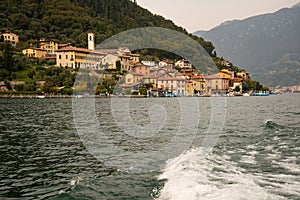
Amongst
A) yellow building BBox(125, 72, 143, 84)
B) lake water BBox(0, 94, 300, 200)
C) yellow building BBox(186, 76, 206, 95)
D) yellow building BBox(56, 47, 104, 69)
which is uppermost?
yellow building BBox(56, 47, 104, 69)

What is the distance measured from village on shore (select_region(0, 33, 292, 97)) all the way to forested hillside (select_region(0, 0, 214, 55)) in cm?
1260

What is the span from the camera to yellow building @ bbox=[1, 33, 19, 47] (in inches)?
3656

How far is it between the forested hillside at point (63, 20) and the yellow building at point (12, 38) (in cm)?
181

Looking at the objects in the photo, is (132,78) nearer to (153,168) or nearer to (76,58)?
(76,58)

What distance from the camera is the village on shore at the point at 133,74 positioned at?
79.1m

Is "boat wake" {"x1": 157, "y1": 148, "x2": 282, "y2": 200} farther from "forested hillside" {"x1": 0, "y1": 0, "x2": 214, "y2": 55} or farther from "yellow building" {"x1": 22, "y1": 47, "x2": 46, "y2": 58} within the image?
"forested hillside" {"x1": 0, "y1": 0, "x2": 214, "y2": 55}

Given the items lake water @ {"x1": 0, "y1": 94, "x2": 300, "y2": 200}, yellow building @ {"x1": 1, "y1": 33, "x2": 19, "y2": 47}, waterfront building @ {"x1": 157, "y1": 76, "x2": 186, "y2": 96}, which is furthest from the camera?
yellow building @ {"x1": 1, "y1": 33, "x2": 19, "y2": 47}

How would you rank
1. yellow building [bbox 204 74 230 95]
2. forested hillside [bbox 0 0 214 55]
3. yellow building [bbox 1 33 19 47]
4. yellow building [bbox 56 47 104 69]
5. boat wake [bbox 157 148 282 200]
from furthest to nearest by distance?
forested hillside [bbox 0 0 214 55]
yellow building [bbox 204 74 230 95]
yellow building [bbox 1 33 19 47]
yellow building [bbox 56 47 104 69]
boat wake [bbox 157 148 282 200]

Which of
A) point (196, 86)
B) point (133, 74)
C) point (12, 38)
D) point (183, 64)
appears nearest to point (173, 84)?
point (196, 86)

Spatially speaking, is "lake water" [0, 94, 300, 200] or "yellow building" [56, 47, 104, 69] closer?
"lake water" [0, 94, 300, 200]

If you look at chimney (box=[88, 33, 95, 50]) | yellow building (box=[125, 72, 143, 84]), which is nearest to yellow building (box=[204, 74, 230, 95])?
yellow building (box=[125, 72, 143, 84])

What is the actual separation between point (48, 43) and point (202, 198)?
310 feet

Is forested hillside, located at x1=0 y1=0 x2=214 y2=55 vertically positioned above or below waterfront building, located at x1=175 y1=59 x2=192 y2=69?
above

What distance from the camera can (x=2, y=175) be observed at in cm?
930
